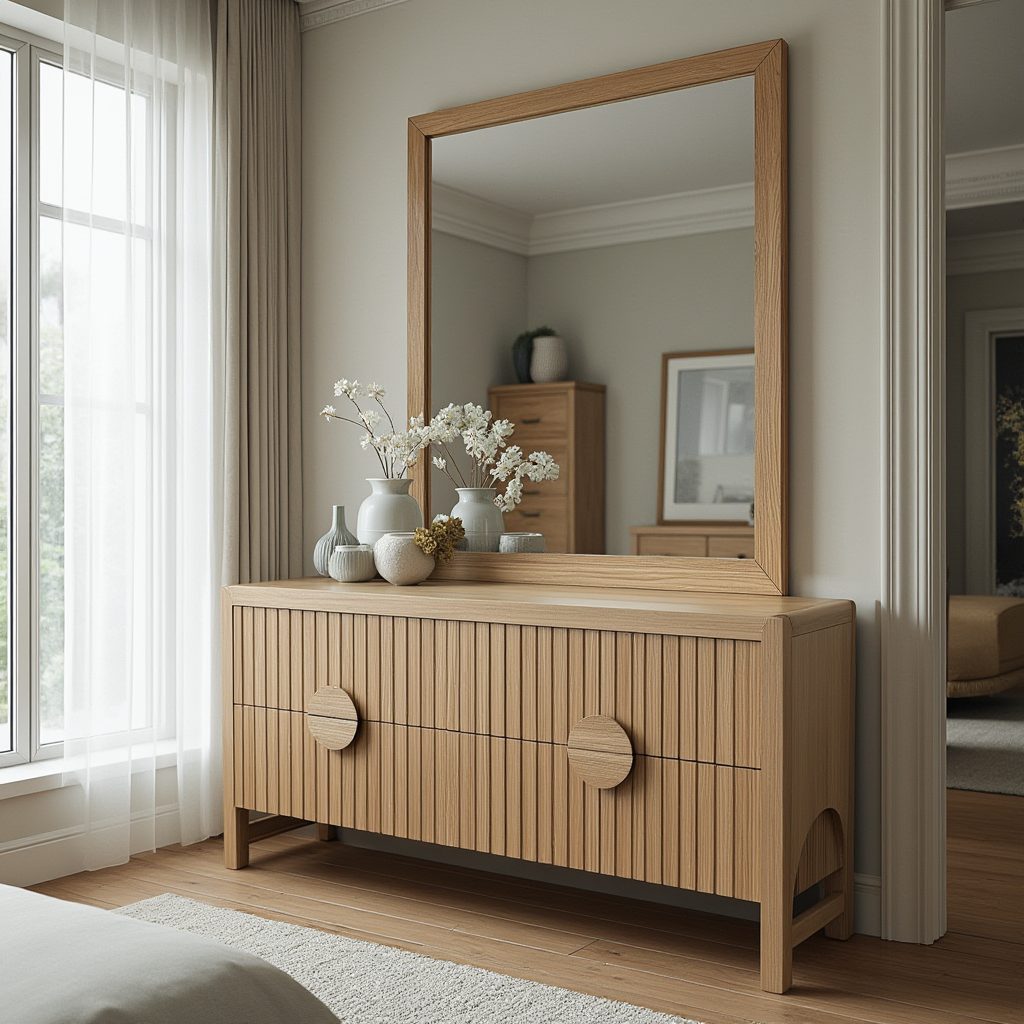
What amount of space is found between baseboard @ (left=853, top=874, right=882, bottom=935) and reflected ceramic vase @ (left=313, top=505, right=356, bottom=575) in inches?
64.6

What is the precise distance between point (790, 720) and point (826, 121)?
145cm

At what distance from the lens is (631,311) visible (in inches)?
120

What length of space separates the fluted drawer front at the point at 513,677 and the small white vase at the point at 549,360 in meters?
0.81

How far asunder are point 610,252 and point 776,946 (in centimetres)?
180

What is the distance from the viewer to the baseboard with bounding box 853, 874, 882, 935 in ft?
8.68

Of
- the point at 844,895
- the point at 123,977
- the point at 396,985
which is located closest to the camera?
the point at 123,977

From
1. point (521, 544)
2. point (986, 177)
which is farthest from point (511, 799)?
point (986, 177)

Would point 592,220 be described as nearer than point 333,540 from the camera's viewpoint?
Yes

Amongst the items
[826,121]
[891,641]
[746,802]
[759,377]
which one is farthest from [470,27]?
[746,802]

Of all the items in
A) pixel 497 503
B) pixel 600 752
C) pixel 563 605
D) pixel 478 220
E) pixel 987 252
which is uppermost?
pixel 987 252

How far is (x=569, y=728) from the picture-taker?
2.56 metres

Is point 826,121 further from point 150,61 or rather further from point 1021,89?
point 1021,89

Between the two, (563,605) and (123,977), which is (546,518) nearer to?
(563,605)

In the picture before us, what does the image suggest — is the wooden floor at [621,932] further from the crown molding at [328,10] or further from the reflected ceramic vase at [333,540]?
the crown molding at [328,10]
